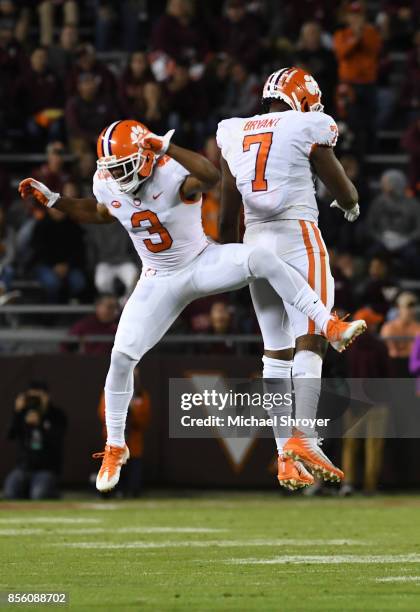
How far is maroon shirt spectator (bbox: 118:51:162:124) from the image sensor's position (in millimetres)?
15797

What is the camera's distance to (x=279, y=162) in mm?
7816

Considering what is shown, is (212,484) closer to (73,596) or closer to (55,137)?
(55,137)

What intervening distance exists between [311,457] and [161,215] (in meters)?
1.61

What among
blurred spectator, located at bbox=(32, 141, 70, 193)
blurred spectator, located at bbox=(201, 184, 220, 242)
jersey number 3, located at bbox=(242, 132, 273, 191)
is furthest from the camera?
blurred spectator, located at bbox=(32, 141, 70, 193)

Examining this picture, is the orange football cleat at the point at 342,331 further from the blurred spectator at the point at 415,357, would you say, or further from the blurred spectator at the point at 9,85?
the blurred spectator at the point at 9,85

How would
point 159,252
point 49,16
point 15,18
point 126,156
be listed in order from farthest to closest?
point 15,18
point 49,16
point 159,252
point 126,156

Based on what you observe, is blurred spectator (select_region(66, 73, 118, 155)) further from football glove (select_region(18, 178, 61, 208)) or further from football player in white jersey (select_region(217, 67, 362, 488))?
football player in white jersey (select_region(217, 67, 362, 488))

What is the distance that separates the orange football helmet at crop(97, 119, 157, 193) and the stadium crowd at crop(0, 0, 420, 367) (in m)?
6.32

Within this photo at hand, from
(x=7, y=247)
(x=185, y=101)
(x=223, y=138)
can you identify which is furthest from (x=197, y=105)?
(x=223, y=138)

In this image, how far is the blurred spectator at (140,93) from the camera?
15797mm

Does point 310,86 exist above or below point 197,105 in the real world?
below

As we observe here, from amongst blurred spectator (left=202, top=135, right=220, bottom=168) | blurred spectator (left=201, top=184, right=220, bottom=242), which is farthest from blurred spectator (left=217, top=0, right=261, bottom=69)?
blurred spectator (left=201, top=184, right=220, bottom=242)

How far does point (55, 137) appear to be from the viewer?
16625 mm

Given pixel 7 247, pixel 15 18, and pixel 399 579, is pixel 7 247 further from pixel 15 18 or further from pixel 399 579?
pixel 399 579
